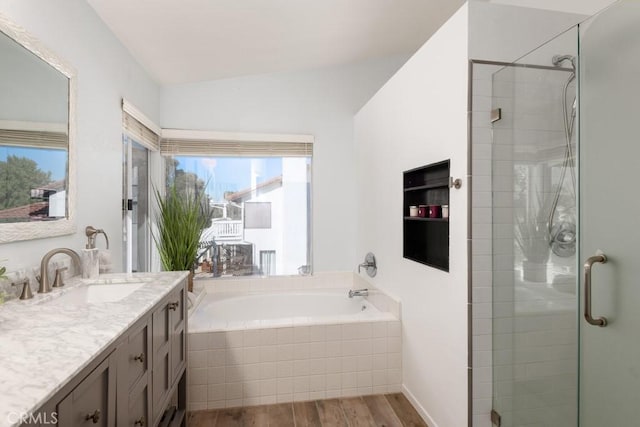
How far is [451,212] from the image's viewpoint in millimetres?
1800

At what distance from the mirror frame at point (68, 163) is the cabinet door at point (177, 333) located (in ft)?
2.02

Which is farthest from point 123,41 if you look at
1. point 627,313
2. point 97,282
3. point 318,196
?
point 627,313

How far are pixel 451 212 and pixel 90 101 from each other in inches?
81.9

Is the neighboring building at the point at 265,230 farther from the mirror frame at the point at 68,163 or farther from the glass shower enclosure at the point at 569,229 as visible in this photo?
the glass shower enclosure at the point at 569,229

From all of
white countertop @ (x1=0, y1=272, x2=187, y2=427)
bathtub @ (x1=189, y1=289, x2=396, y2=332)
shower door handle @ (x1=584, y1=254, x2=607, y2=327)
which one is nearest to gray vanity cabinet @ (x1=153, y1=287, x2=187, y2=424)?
white countertop @ (x1=0, y1=272, x2=187, y2=427)

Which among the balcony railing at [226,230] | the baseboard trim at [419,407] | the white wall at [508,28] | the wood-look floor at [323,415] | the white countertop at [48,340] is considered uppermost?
the white wall at [508,28]

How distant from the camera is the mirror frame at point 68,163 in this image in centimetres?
132

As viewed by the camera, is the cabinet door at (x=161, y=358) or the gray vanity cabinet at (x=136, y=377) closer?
the gray vanity cabinet at (x=136, y=377)

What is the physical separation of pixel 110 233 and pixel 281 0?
6.06ft

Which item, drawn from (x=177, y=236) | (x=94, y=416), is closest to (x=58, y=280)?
(x=94, y=416)

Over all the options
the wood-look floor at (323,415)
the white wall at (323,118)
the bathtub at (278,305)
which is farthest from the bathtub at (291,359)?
the white wall at (323,118)

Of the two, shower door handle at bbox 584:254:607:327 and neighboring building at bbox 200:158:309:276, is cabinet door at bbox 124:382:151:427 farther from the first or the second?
neighboring building at bbox 200:158:309:276

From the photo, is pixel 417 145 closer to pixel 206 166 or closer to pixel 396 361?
pixel 396 361

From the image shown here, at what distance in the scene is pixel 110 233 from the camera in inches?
86.9
